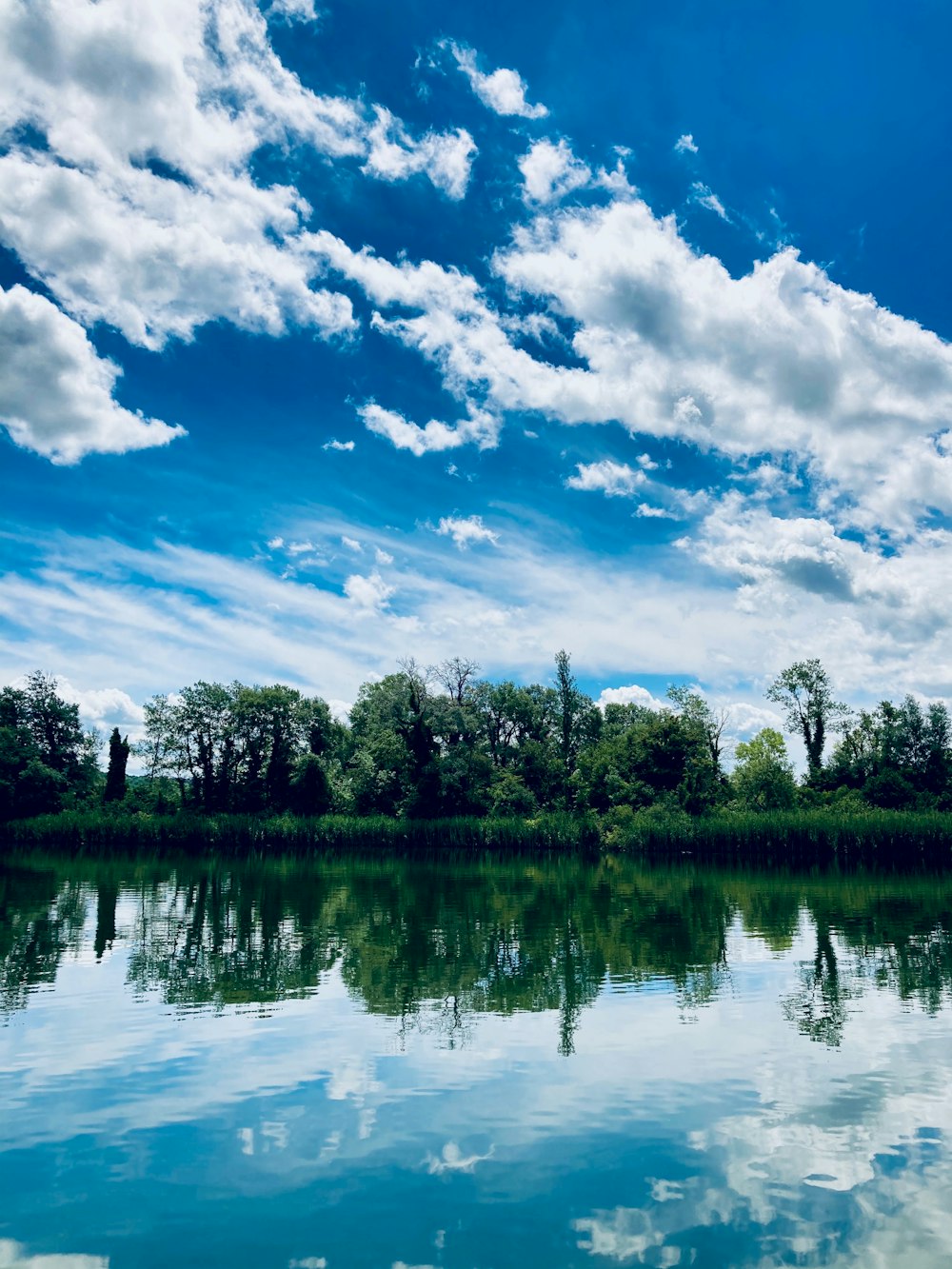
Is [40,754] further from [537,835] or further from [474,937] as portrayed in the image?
[474,937]

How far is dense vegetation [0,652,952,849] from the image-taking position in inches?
2862

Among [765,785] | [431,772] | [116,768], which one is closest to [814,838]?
[765,785]

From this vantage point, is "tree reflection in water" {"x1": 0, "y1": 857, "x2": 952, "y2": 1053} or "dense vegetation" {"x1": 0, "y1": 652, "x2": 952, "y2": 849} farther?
"dense vegetation" {"x1": 0, "y1": 652, "x2": 952, "y2": 849}

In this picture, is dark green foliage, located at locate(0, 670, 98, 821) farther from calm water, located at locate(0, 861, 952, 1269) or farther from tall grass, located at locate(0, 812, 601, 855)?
calm water, located at locate(0, 861, 952, 1269)

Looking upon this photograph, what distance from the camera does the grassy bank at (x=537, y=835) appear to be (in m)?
54.2

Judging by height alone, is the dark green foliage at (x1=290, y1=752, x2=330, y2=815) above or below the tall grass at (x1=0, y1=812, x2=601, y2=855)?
above

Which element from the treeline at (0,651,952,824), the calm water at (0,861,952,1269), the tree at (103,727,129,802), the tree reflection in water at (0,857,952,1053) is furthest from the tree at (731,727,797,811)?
the tree at (103,727,129,802)

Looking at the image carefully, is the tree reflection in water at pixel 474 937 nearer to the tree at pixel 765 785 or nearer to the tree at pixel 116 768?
the tree at pixel 765 785

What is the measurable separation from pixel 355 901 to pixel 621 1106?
2250 cm

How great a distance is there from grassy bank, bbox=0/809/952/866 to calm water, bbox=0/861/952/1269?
3577 cm

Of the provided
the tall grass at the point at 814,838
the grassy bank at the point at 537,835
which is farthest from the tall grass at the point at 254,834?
the tall grass at the point at 814,838

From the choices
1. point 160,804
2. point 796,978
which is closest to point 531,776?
point 160,804

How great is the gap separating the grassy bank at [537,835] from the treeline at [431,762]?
3877 millimetres

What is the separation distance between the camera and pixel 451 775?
80750 mm
